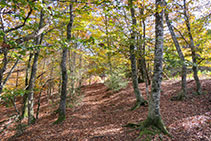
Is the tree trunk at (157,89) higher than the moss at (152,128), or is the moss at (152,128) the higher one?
the tree trunk at (157,89)

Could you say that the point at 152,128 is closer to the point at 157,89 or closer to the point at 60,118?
the point at 157,89

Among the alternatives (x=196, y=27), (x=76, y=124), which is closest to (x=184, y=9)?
(x=196, y=27)

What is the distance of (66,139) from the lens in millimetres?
5301

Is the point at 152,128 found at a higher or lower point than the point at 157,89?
lower

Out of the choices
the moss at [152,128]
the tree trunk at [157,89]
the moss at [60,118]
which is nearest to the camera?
the moss at [152,128]

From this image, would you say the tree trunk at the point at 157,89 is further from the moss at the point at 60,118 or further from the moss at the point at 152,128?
the moss at the point at 60,118

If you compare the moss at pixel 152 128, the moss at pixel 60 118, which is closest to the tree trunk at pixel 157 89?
the moss at pixel 152 128

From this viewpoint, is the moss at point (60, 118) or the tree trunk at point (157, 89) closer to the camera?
the tree trunk at point (157, 89)

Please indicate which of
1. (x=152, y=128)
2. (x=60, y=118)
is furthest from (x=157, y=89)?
(x=60, y=118)

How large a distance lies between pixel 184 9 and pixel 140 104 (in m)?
6.69

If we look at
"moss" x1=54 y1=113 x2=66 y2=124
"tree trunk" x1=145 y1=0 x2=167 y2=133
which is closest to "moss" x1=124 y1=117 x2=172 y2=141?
"tree trunk" x1=145 y1=0 x2=167 y2=133

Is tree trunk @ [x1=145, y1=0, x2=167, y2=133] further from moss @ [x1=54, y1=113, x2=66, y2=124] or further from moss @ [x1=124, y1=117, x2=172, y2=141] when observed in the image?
moss @ [x1=54, y1=113, x2=66, y2=124]

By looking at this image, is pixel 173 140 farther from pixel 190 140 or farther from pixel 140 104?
pixel 140 104

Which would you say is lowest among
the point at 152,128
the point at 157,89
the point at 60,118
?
the point at 60,118
